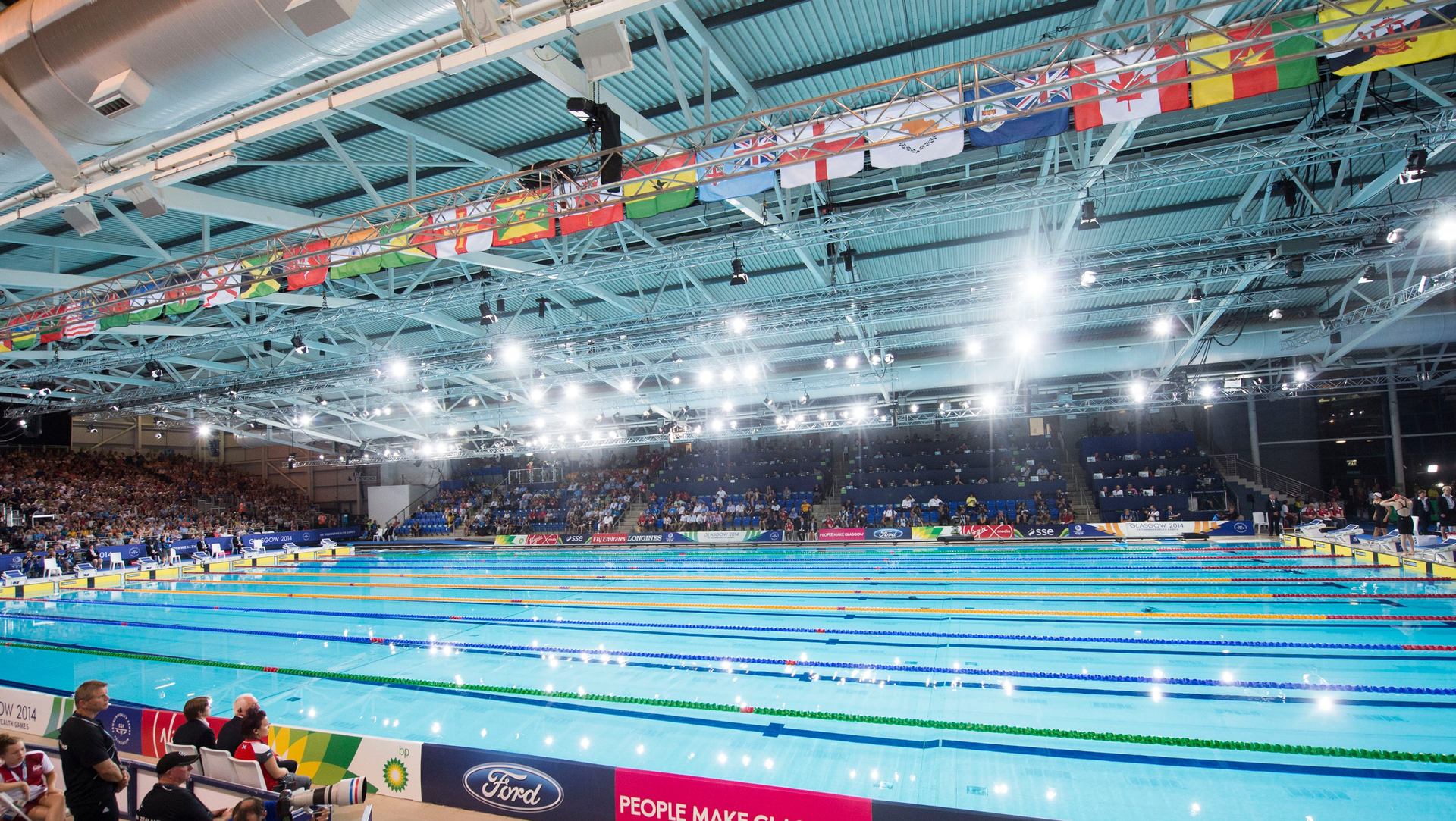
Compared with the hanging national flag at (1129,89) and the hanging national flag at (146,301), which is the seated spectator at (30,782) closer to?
the hanging national flag at (1129,89)

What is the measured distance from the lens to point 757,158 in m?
7.82

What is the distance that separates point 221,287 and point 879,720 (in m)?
11.6

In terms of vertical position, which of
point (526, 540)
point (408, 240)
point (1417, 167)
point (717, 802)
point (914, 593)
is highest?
point (408, 240)

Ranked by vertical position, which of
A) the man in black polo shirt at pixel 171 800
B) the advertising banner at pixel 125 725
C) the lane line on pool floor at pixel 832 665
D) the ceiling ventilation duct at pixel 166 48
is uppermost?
the ceiling ventilation duct at pixel 166 48

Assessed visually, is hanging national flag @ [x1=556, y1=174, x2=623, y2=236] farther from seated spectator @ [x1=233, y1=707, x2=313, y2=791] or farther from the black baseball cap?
the black baseball cap

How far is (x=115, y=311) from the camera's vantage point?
11727 millimetres

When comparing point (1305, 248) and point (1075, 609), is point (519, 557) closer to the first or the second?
point (1075, 609)

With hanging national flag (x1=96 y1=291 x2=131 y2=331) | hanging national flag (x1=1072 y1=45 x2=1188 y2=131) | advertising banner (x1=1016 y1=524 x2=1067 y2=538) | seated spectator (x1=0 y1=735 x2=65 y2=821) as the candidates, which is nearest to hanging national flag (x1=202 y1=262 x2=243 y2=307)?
hanging national flag (x1=96 y1=291 x2=131 y2=331)

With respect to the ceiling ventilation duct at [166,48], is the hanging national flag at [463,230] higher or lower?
higher

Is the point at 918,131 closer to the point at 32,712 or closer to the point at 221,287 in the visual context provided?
the point at 32,712

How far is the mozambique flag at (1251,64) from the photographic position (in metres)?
6.05

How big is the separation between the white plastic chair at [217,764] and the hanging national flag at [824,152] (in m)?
6.86

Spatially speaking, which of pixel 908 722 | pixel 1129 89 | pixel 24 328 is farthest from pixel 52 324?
pixel 1129 89

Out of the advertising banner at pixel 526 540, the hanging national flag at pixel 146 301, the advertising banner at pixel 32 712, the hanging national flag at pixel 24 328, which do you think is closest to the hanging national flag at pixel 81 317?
the hanging national flag at pixel 24 328
